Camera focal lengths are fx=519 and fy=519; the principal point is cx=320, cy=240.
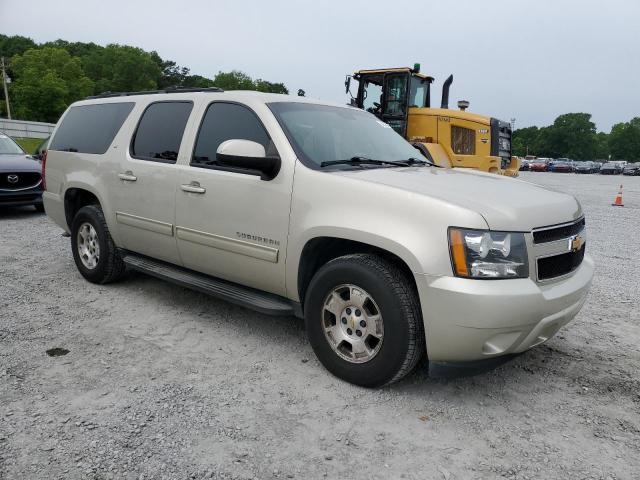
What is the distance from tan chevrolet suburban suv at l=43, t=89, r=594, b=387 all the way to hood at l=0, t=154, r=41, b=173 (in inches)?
204

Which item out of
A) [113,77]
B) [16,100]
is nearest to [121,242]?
[16,100]

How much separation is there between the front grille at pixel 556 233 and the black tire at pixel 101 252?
386cm

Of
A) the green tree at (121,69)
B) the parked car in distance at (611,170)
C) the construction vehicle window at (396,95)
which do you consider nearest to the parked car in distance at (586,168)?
the parked car in distance at (611,170)

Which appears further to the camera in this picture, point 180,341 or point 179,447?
point 180,341

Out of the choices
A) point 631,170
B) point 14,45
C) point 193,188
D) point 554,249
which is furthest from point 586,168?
point 14,45

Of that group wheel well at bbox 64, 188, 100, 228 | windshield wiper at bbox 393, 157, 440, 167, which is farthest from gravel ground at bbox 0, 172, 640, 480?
windshield wiper at bbox 393, 157, 440, 167

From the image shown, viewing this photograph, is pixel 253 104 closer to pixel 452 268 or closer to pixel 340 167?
pixel 340 167

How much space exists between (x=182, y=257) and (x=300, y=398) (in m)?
1.75

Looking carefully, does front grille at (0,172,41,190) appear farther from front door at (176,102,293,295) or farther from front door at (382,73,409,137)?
front door at (382,73,409,137)

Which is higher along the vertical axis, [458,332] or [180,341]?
[458,332]

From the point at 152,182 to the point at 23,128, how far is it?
49.5 metres

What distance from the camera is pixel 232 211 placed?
148 inches

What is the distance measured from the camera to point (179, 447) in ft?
8.55

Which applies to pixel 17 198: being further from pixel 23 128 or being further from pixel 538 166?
pixel 538 166
